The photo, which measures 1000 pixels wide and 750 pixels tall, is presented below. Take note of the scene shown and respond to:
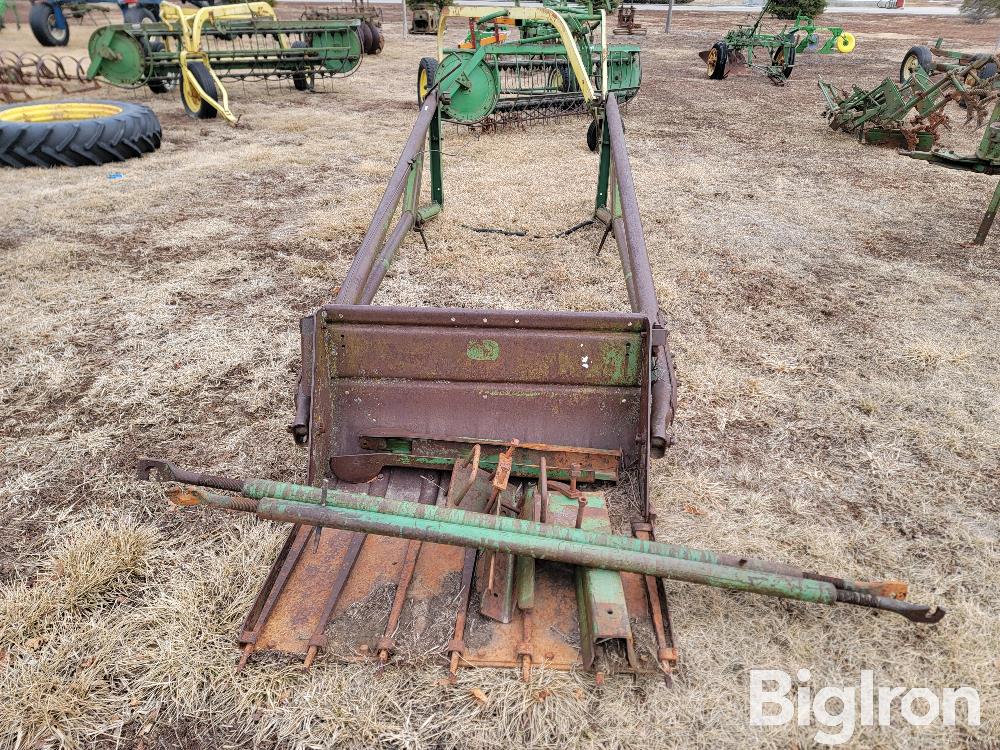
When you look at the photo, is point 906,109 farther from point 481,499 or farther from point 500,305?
point 481,499

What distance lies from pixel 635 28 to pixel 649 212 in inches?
701

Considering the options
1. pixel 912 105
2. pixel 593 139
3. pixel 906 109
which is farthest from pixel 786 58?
pixel 593 139

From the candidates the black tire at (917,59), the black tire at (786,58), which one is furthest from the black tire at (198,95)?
the black tire at (917,59)

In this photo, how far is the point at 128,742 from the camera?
6.52 feet

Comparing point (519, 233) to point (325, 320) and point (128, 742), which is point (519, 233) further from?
point (128, 742)

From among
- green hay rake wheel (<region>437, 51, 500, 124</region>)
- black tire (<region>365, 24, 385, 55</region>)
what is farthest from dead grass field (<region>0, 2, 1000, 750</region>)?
black tire (<region>365, 24, 385, 55</region>)

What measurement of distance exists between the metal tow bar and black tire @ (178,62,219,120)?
9.35 m

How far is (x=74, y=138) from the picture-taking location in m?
7.30

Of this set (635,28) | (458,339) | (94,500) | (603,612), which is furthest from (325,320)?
(635,28)

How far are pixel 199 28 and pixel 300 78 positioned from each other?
3274 mm

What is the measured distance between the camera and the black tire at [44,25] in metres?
16.8

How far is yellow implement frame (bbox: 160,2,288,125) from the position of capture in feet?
29.5

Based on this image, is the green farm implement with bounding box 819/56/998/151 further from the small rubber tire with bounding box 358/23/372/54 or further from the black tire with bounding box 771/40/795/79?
the small rubber tire with bounding box 358/23/372/54

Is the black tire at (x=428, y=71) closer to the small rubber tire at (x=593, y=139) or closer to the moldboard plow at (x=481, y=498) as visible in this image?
the small rubber tire at (x=593, y=139)
